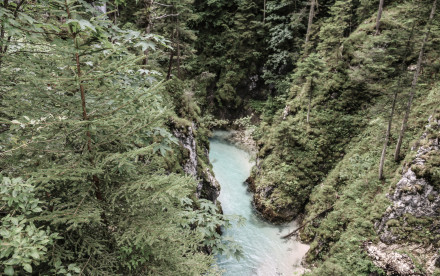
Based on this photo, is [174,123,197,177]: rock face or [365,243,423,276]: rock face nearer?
[365,243,423,276]: rock face

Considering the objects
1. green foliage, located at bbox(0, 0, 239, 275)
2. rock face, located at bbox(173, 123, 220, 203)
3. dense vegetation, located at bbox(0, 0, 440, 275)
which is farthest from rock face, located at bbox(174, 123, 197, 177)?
green foliage, located at bbox(0, 0, 239, 275)

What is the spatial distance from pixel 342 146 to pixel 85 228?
1378 centimetres

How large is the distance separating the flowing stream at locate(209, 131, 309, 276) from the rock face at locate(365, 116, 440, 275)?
11.2ft

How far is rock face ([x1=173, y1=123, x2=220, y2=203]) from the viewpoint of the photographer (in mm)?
9878

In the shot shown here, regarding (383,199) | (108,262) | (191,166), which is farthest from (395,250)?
(108,262)

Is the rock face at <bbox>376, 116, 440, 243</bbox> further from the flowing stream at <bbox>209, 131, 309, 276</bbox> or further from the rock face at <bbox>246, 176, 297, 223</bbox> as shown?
the rock face at <bbox>246, 176, 297, 223</bbox>

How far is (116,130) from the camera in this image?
2666 millimetres

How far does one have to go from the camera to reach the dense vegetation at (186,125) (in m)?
2.33

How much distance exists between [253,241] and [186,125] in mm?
6697

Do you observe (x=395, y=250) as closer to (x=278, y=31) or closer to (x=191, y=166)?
(x=191, y=166)

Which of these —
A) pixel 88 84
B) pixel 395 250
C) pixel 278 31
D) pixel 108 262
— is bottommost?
pixel 395 250

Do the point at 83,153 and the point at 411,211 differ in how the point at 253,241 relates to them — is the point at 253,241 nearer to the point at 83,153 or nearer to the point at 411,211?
the point at 411,211

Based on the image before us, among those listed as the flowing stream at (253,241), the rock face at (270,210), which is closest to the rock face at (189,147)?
the flowing stream at (253,241)

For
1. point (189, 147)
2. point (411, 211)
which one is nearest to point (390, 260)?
point (411, 211)
